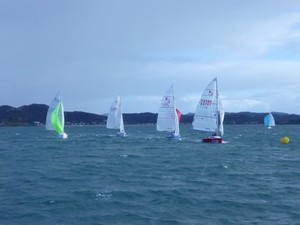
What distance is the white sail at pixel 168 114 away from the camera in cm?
5962

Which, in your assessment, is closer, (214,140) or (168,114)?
(214,140)

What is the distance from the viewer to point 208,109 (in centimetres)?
5322

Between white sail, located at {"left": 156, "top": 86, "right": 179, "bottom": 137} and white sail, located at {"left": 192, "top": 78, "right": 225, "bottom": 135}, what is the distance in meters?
6.57

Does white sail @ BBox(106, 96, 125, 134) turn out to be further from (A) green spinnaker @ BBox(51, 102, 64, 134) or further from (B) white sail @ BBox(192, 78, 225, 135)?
(B) white sail @ BBox(192, 78, 225, 135)

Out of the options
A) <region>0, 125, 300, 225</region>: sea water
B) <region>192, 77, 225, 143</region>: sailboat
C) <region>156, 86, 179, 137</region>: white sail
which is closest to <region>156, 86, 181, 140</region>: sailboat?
<region>156, 86, 179, 137</region>: white sail

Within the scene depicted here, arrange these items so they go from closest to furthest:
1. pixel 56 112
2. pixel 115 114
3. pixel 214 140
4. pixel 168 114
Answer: pixel 214 140
pixel 168 114
pixel 56 112
pixel 115 114

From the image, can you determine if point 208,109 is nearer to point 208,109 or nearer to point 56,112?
point 208,109

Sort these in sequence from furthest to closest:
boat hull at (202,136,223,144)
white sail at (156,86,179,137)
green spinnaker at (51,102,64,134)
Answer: green spinnaker at (51,102,64,134)
white sail at (156,86,179,137)
boat hull at (202,136,223,144)

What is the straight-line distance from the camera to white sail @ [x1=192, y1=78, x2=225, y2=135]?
174 feet

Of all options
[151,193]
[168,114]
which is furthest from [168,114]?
[151,193]

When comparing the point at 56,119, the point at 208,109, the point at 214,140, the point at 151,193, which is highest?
the point at 208,109

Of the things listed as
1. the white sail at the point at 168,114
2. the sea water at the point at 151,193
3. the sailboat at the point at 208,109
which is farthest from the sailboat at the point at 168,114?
the sea water at the point at 151,193

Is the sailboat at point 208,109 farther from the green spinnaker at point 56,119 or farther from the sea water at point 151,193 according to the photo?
the green spinnaker at point 56,119

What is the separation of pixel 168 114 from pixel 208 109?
8.51 meters
